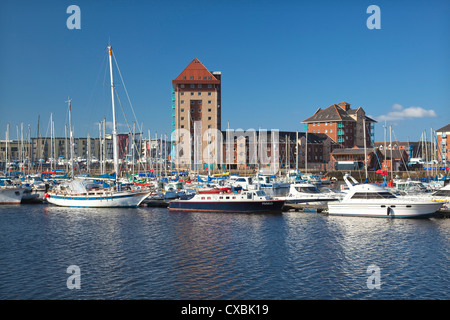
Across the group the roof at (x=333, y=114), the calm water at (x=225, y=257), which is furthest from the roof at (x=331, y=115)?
the calm water at (x=225, y=257)

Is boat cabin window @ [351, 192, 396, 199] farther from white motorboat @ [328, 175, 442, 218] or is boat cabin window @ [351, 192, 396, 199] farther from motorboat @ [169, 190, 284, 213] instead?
motorboat @ [169, 190, 284, 213]

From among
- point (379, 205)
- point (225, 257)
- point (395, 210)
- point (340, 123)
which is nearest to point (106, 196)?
point (225, 257)

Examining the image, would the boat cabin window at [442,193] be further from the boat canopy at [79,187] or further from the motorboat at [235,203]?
the boat canopy at [79,187]

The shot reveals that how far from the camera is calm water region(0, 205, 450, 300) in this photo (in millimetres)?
24297

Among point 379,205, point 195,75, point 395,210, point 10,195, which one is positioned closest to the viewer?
point 395,210

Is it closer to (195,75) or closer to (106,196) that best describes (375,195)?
(106,196)

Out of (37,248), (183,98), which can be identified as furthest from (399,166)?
(37,248)

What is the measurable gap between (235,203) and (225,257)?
22.4 m

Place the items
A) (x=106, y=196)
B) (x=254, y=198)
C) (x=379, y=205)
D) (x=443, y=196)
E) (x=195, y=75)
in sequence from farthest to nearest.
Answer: (x=195, y=75) < (x=106, y=196) < (x=254, y=198) < (x=443, y=196) < (x=379, y=205)

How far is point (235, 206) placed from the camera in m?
53.7

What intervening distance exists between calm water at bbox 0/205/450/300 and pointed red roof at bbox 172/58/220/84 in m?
87.0

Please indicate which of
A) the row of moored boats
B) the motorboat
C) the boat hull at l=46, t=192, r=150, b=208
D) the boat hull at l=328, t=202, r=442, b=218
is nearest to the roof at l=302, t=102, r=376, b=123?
the row of moored boats

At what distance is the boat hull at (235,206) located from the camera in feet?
174
